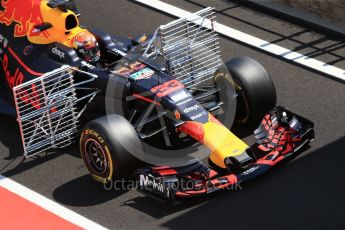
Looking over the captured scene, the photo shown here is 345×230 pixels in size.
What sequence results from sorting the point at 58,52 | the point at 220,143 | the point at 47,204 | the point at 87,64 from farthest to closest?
the point at 58,52 → the point at 87,64 → the point at 47,204 → the point at 220,143

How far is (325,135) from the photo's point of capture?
512 inches

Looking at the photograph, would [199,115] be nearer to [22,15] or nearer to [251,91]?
[251,91]

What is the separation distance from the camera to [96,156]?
12016 mm

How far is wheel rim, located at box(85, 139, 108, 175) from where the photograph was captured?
11859 millimetres

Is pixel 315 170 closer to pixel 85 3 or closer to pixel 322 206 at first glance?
pixel 322 206

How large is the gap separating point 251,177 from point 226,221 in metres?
0.73

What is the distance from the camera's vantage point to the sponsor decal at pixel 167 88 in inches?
482

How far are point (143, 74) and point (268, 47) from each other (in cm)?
362

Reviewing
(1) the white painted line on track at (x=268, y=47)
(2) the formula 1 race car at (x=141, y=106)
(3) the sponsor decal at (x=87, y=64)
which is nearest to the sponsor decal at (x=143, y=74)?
(2) the formula 1 race car at (x=141, y=106)

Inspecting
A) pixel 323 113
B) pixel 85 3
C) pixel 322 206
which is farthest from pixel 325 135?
pixel 85 3

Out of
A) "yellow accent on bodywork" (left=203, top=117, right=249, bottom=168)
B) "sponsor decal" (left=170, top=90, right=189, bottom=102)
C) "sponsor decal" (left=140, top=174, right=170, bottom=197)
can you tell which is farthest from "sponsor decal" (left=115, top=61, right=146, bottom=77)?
"sponsor decal" (left=140, top=174, right=170, bottom=197)

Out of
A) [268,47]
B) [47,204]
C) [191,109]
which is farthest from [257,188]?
[268,47]

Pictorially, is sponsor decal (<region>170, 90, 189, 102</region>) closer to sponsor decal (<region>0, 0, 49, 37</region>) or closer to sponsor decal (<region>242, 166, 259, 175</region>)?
sponsor decal (<region>242, 166, 259, 175</region>)

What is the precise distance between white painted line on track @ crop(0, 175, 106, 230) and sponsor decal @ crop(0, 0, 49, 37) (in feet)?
7.74
